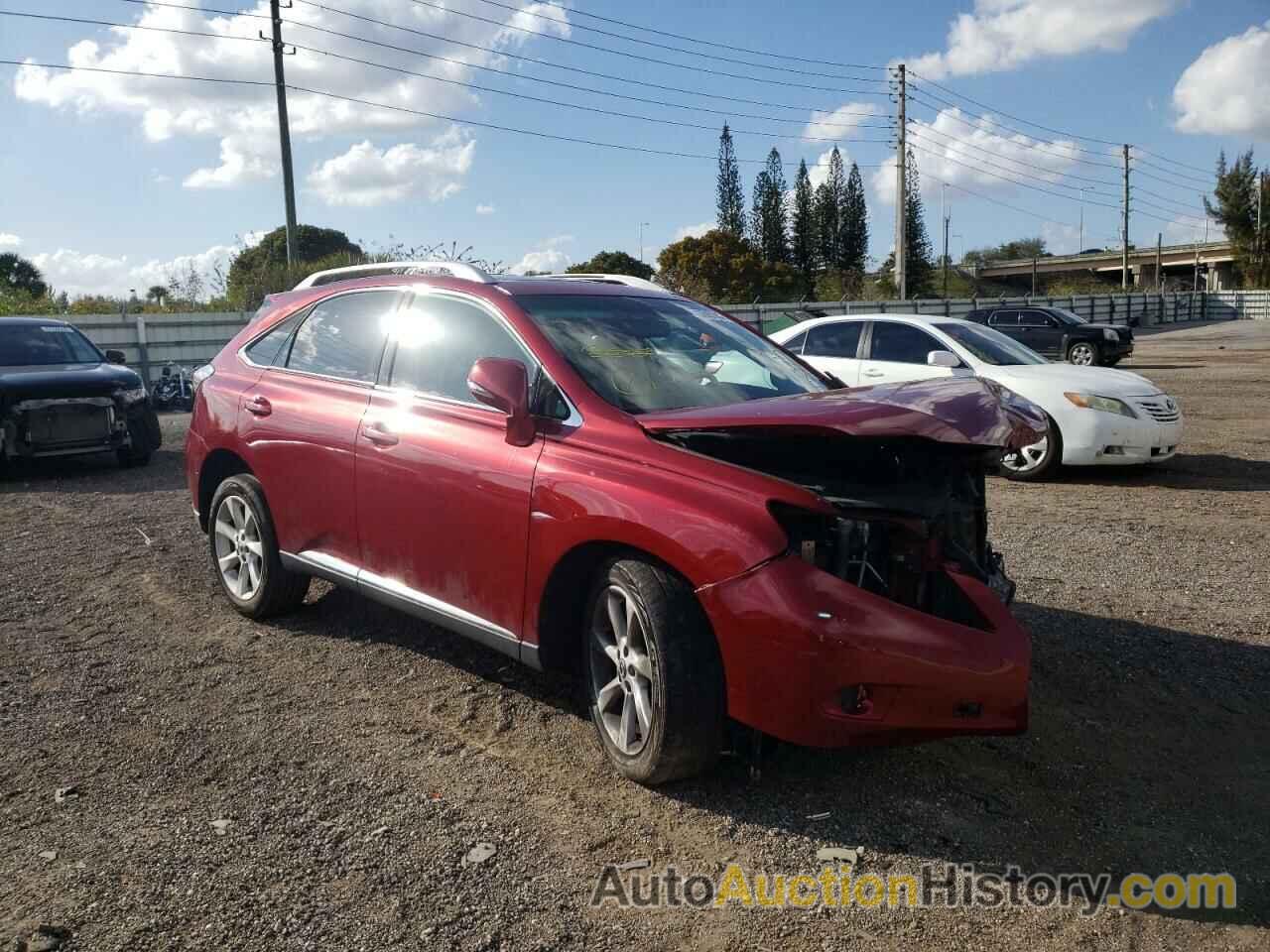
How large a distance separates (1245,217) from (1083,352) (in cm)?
6866

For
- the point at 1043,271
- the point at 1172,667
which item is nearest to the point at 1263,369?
the point at 1172,667

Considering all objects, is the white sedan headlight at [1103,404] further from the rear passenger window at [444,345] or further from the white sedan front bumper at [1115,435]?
the rear passenger window at [444,345]

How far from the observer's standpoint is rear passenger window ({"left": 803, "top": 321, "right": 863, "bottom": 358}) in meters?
11.3

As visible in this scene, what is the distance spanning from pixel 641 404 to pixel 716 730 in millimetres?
1227

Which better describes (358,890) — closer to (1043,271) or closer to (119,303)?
(119,303)

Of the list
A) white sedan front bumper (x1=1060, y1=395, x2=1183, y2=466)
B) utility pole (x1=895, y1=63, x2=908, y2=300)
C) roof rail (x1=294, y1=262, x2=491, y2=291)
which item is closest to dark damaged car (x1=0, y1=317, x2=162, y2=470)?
roof rail (x1=294, y1=262, x2=491, y2=291)

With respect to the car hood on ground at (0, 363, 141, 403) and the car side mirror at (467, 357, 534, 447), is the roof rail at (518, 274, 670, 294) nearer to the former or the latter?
the car side mirror at (467, 357, 534, 447)

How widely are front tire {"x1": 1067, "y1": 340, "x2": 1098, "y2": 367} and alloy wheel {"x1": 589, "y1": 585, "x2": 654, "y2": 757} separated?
23.6 metres

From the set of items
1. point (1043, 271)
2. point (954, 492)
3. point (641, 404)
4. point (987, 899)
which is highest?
point (1043, 271)

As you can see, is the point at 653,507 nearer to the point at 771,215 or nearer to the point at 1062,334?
the point at 1062,334

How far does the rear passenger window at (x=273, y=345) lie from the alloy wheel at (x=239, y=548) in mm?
728

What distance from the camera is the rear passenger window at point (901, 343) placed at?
35.3ft

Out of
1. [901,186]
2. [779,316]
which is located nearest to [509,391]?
[779,316]

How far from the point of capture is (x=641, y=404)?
3.92 meters
